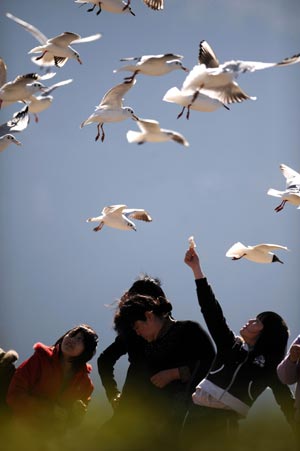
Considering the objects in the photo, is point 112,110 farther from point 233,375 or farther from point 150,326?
point 233,375

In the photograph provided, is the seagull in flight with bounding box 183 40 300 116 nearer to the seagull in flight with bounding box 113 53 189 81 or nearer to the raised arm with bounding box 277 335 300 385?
the seagull in flight with bounding box 113 53 189 81

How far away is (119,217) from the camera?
12.4ft

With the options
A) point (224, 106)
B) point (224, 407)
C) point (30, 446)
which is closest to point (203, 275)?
point (224, 407)

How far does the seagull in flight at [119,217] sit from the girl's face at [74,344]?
916 millimetres

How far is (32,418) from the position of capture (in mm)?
2881

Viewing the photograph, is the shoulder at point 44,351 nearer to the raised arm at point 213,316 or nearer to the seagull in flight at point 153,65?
the raised arm at point 213,316

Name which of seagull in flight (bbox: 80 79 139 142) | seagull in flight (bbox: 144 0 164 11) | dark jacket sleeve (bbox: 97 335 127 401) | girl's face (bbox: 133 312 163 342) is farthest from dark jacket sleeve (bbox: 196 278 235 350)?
seagull in flight (bbox: 144 0 164 11)

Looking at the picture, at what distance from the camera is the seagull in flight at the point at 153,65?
Answer: 129 inches

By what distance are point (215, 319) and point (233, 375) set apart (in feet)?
0.74

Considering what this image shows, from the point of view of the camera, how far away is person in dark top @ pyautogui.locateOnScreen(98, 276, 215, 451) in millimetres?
2857

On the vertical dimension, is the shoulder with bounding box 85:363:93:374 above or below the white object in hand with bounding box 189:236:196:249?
below

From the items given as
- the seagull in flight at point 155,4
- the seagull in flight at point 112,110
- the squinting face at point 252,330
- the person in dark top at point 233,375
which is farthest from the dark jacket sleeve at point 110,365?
the seagull in flight at point 155,4

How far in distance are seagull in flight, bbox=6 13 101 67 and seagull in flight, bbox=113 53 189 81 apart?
0.79 ft

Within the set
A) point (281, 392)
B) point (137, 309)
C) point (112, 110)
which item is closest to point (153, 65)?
point (112, 110)
